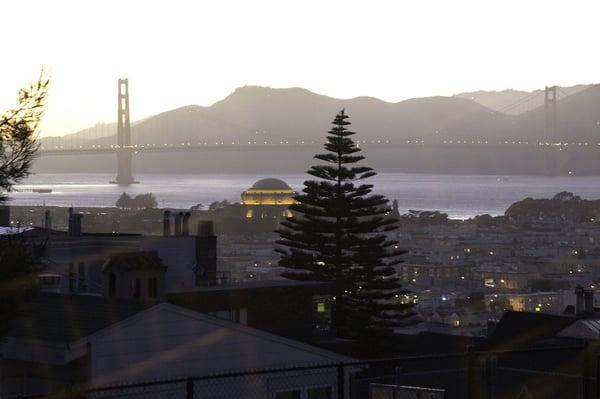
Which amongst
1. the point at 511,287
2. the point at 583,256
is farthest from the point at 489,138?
the point at 511,287

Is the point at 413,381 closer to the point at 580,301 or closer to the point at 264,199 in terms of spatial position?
the point at 580,301

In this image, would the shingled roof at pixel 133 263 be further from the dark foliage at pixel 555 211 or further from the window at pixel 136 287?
the dark foliage at pixel 555 211

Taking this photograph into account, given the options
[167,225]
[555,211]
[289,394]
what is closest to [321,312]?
[167,225]

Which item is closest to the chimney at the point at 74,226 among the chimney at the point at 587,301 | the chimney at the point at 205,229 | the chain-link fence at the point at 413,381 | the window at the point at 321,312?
the chimney at the point at 205,229

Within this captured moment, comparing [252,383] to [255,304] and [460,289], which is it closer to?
[255,304]

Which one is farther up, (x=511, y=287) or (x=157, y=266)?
(x=157, y=266)
